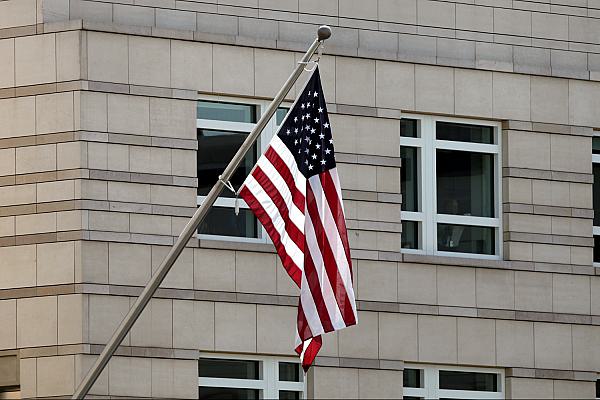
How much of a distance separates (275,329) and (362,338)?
1199 millimetres

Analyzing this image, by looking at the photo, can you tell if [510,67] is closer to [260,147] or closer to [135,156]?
[260,147]

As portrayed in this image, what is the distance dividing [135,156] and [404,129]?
3.94 meters

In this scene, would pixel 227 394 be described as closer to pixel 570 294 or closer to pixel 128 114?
pixel 128 114

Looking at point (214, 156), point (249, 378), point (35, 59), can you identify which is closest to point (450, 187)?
point (214, 156)

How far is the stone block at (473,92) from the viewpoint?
26.9 meters

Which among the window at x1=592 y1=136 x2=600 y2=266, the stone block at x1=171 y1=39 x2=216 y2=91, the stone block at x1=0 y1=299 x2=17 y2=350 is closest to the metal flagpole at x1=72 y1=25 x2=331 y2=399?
the stone block at x1=0 y1=299 x2=17 y2=350

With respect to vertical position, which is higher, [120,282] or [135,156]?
[135,156]

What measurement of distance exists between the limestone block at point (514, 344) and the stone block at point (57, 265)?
5921 millimetres

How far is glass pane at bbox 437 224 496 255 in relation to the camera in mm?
26828

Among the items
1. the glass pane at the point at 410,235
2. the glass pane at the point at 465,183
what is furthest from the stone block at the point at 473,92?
the glass pane at the point at 410,235

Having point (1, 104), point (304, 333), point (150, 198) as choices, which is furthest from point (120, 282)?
point (304, 333)

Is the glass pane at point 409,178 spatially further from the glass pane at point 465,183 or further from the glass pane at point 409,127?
the glass pane at point 465,183

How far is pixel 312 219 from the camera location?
2055 cm

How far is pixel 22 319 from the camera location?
24.4 m
